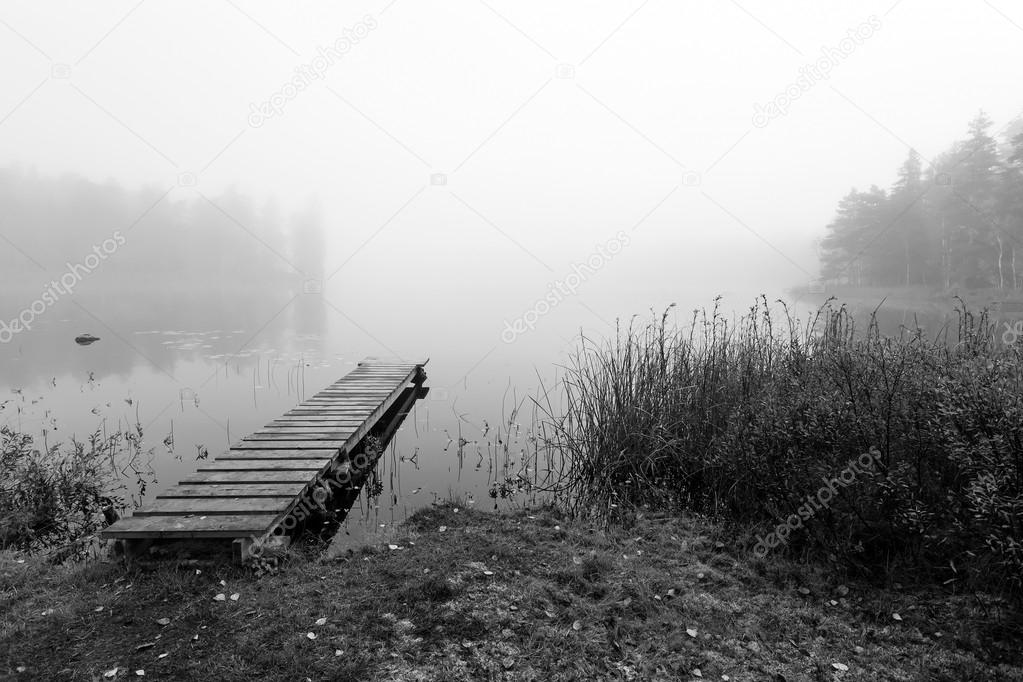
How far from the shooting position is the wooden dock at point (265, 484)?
3.88m

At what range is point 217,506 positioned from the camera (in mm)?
4242

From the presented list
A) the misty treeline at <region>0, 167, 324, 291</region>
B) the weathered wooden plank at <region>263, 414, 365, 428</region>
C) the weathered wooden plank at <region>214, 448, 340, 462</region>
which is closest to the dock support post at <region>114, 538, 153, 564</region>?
the weathered wooden plank at <region>214, 448, 340, 462</region>

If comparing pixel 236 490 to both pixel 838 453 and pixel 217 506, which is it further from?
pixel 838 453

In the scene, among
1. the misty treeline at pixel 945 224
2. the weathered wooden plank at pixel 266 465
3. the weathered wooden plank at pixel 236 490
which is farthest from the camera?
the misty treeline at pixel 945 224

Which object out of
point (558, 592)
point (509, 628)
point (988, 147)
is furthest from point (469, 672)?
point (988, 147)

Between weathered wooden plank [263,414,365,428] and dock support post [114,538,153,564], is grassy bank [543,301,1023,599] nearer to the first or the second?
weathered wooden plank [263,414,365,428]

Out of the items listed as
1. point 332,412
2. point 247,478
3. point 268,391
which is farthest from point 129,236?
point 247,478

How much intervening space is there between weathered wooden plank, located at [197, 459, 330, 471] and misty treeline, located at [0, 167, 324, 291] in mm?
77156

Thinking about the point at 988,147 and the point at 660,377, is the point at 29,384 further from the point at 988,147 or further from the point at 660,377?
the point at 988,147

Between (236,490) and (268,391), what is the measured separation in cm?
767

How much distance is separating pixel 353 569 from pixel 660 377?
3.89 m

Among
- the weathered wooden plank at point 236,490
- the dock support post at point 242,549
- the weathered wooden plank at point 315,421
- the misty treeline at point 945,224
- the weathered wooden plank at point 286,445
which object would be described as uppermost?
the misty treeline at point 945,224

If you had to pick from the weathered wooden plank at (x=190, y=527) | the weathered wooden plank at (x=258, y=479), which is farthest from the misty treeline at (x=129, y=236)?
the weathered wooden plank at (x=190, y=527)

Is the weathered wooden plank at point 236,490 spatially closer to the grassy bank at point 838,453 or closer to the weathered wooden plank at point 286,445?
the weathered wooden plank at point 286,445
